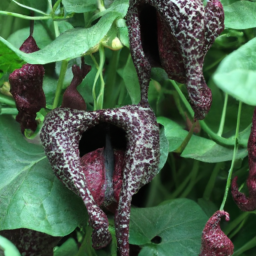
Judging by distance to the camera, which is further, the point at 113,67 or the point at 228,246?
the point at 113,67

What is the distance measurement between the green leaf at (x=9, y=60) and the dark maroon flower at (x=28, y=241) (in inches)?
8.3

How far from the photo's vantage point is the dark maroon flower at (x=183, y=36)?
376 millimetres

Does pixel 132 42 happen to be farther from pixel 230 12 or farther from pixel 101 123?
Answer: pixel 230 12

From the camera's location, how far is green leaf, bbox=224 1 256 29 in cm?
54

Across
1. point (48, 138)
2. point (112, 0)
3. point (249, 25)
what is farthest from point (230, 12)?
point (48, 138)

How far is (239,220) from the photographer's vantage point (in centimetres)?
63

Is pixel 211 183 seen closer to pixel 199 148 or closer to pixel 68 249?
pixel 199 148

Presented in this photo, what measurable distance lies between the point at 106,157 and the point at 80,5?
0.23 metres

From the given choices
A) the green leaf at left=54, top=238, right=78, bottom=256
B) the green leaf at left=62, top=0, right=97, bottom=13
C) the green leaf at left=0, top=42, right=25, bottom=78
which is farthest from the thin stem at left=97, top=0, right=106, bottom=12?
the green leaf at left=54, top=238, right=78, bottom=256

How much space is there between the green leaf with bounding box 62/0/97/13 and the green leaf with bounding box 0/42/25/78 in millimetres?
105

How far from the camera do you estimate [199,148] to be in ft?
2.00

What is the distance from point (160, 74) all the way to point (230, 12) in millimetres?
133

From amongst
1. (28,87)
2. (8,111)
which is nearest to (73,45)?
(28,87)

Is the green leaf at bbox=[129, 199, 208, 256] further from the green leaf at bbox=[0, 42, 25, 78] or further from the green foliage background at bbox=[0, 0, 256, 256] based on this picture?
the green leaf at bbox=[0, 42, 25, 78]
